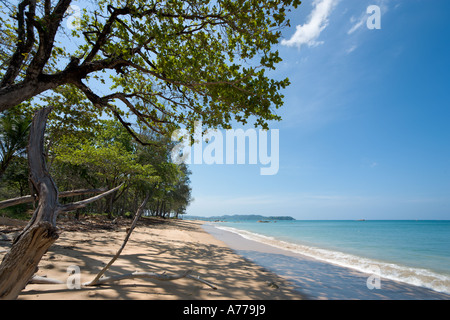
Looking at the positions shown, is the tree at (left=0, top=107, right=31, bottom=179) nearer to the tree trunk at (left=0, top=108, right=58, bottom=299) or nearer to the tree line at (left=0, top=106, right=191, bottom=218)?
the tree line at (left=0, top=106, right=191, bottom=218)

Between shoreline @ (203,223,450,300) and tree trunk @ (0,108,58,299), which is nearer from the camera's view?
tree trunk @ (0,108,58,299)

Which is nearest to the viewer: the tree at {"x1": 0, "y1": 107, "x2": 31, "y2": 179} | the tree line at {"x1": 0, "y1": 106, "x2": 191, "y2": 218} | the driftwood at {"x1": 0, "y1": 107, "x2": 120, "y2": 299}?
the driftwood at {"x1": 0, "y1": 107, "x2": 120, "y2": 299}

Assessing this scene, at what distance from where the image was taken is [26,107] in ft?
25.0

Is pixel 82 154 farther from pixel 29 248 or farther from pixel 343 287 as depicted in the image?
pixel 343 287

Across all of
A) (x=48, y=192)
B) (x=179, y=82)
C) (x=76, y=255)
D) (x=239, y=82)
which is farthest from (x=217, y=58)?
Answer: (x=76, y=255)

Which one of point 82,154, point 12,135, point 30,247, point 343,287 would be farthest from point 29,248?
point 12,135

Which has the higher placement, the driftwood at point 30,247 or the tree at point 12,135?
the tree at point 12,135

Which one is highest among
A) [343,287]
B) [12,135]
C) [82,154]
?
[12,135]

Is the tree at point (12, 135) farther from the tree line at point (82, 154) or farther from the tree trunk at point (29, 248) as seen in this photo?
the tree trunk at point (29, 248)

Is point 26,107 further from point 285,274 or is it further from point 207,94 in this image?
point 285,274

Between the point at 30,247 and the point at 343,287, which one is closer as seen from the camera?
the point at 30,247

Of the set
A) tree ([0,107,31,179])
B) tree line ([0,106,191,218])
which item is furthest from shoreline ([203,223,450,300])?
tree ([0,107,31,179])

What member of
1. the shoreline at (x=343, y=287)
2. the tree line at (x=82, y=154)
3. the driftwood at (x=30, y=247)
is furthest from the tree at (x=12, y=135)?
the shoreline at (x=343, y=287)
